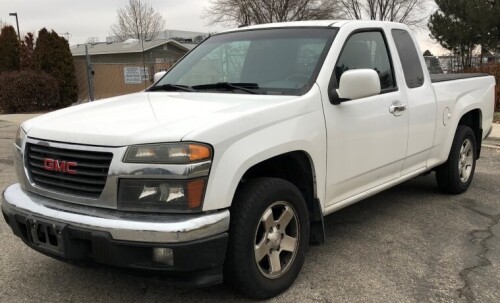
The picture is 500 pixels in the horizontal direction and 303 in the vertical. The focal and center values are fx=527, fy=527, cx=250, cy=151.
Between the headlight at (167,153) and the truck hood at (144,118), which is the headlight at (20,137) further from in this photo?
the headlight at (167,153)

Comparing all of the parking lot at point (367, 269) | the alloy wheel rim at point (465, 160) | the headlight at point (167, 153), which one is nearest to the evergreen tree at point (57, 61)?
the parking lot at point (367, 269)

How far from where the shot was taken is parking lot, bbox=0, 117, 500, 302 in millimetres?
3441

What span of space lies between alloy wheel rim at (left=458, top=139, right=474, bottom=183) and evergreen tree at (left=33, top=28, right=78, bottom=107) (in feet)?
57.4

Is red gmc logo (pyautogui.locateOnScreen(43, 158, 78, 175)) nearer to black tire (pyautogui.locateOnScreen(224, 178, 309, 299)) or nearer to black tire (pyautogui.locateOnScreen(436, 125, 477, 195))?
black tire (pyautogui.locateOnScreen(224, 178, 309, 299))

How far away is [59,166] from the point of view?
3.10 meters

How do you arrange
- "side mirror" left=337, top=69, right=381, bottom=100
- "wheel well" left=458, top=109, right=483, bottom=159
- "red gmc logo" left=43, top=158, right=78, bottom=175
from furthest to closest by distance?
"wheel well" left=458, top=109, right=483, bottom=159
"side mirror" left=337, top=69, right=381, bottom=100
"red gmc logo" left=43, top=158, right=78, bottom=175

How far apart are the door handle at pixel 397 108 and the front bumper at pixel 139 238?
6.75 feet

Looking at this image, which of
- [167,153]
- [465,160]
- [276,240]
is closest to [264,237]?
[276,240]

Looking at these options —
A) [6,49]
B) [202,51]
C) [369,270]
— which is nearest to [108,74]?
[6,49]

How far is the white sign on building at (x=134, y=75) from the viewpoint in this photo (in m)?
23.6

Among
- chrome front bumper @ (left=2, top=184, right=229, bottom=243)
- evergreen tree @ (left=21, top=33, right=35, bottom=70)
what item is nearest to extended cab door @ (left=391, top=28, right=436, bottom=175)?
chrome front bumper @ (left=2, top=184, right=229, bottom=243)

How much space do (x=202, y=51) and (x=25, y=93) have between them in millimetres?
16083

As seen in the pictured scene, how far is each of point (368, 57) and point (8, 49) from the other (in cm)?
1931

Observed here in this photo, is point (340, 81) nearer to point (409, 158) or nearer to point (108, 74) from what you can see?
point (409, 158)
